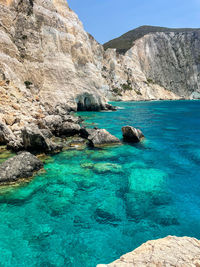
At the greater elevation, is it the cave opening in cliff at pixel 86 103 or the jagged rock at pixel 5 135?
the cave opening in cliff at pixel 86 103

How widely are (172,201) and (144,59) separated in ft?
410

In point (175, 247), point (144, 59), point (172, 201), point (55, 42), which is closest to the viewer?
point (175, 247)

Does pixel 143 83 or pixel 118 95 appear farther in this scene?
pixel 143 83

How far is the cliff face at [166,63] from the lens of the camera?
115 m

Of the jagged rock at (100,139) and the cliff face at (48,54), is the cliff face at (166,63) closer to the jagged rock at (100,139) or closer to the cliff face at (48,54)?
the cliff face at (48,54)

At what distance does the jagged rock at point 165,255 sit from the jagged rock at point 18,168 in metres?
8.94

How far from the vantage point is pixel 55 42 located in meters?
47.6

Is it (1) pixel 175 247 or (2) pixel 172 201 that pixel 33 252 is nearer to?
(1) pixel 175 247

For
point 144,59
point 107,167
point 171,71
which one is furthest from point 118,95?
point 107,167

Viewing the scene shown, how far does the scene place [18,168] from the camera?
11680 mm

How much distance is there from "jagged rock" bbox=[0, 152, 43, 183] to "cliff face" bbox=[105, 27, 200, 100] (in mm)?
105722

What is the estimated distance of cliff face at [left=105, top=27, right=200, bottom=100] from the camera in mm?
115188

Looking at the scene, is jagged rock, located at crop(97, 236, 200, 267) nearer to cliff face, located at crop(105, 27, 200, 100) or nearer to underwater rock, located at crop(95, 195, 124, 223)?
underwater rock, located at crop(95, 195, 124, 223)

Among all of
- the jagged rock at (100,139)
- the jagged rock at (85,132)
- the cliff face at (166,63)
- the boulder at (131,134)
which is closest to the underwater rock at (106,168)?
the jagged rock at (100,139)
